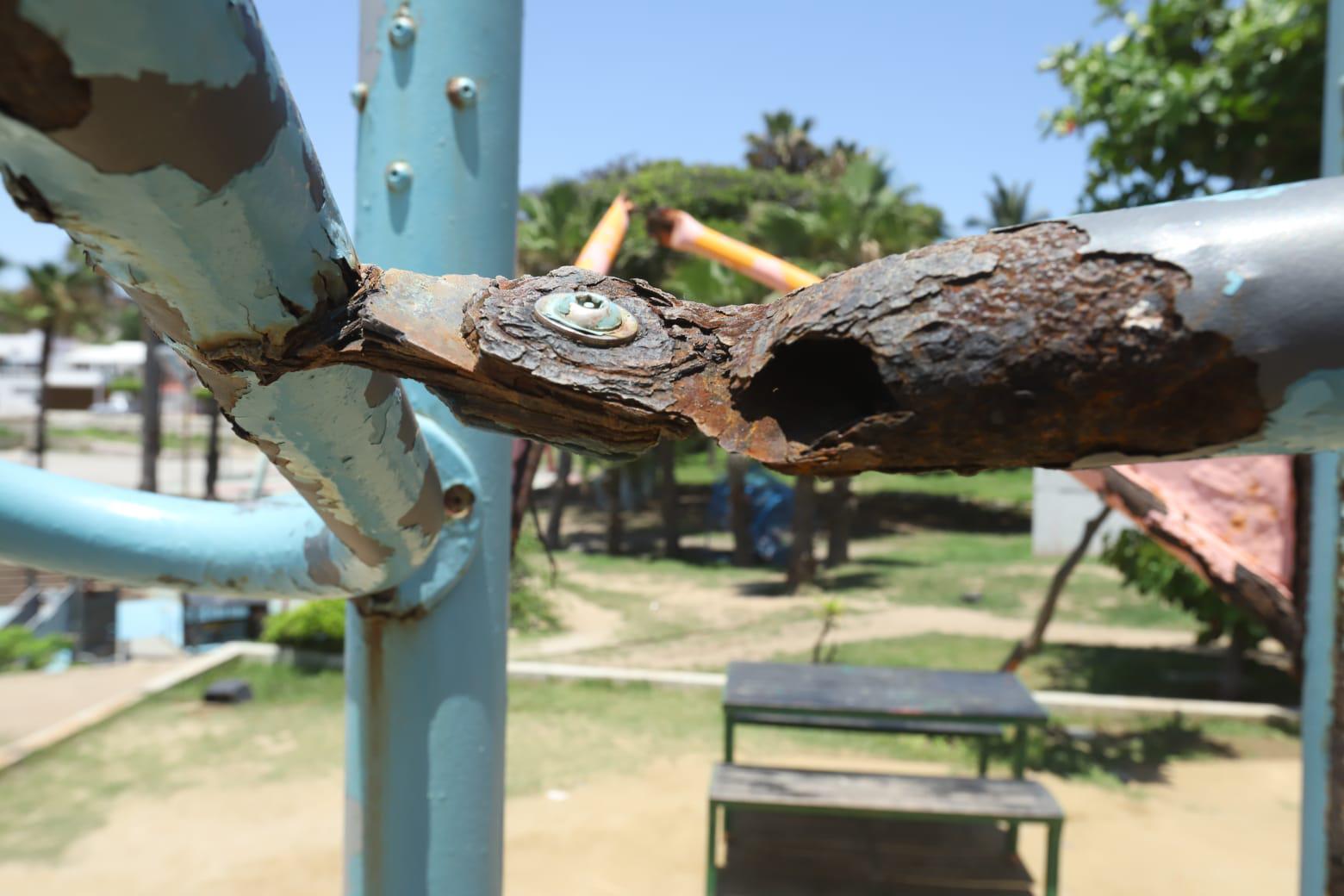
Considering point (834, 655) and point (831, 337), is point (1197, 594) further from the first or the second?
point (831, 337)

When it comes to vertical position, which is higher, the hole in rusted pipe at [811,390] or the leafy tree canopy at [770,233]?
the leafy tree canopy at [770,233]

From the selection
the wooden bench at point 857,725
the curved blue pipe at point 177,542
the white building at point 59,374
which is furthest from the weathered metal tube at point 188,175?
the white building at point 59,374

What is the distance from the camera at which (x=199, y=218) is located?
23.8 inches

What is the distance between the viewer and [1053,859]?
500cm

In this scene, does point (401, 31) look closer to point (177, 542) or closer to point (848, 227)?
point (177, 542)

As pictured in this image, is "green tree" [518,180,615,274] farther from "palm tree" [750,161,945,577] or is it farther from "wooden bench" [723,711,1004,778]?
"wooden bench" [723,711,1004,778]

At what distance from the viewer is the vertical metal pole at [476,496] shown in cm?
177

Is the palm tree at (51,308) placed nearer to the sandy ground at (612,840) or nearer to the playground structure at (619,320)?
the sandy ground at (612,840)

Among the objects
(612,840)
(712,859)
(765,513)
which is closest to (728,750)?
(612,840)

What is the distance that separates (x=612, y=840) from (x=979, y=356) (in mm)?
5734

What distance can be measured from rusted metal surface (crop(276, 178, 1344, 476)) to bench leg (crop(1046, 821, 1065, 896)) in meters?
5.07

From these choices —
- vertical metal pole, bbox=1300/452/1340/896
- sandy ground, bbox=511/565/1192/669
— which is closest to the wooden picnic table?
vertical metal pole, bbox=1300/452/1340/896

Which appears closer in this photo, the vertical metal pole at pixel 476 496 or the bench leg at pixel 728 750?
the vertical metal pole at pixel 476 496

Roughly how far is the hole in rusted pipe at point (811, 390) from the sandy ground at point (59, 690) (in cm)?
831
